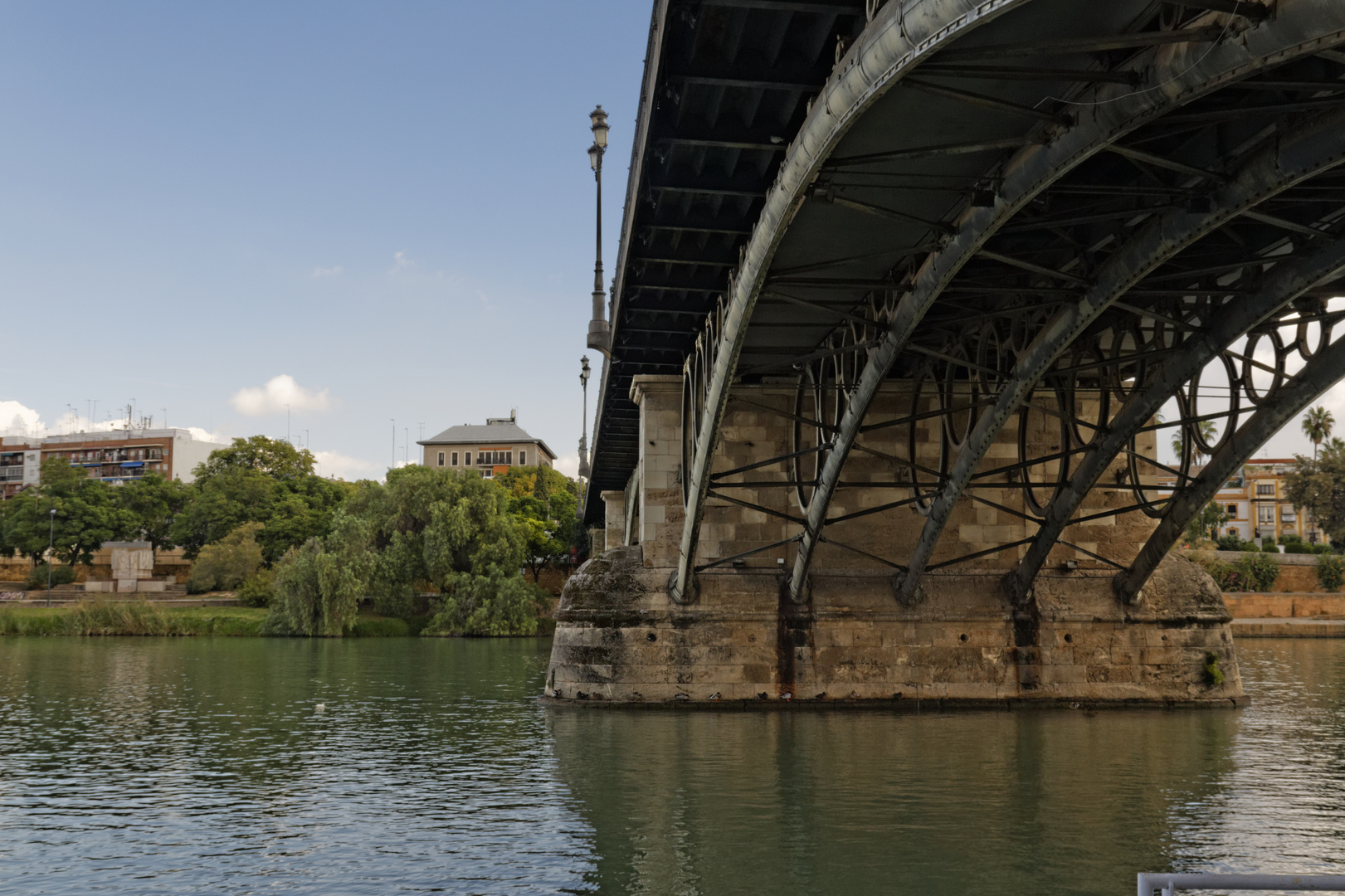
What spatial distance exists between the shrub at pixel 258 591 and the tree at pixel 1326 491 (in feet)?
187

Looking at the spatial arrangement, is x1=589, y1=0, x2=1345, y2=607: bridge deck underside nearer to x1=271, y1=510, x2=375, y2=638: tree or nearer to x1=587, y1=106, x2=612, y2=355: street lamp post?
x1=587, y1=106, x2=612, y2=355: street lamp post

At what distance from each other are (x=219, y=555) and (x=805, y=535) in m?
56.9

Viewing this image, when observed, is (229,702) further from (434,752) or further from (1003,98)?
(1003,98)

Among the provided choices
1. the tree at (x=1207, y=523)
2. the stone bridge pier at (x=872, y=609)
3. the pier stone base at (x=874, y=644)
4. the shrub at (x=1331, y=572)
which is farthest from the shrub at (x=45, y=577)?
the shrub at (x=1331, y=572)

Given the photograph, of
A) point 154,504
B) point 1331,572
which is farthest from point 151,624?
point 1331,572

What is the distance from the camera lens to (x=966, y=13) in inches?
281

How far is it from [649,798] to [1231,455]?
9.86 m

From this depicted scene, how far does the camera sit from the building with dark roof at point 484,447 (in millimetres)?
129625

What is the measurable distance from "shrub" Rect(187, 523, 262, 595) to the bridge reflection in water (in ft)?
172

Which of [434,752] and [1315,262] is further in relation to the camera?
[434,752]

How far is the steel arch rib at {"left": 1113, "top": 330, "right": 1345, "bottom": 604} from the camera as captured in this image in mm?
15289

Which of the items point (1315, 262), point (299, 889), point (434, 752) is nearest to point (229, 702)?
point (434, 752)

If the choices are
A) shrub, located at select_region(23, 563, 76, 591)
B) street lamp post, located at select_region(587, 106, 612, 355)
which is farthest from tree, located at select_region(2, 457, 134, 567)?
street lamp post, located at select_region(587, 106, 612, 355)

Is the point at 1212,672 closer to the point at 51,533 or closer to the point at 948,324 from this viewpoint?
the point at 948,324
